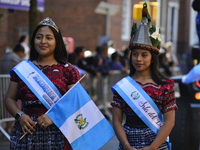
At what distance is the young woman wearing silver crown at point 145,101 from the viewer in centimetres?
402

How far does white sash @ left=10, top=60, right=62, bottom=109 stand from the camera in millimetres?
4305

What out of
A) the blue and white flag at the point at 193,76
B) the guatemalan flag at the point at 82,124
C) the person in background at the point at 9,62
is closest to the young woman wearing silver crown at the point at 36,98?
the guatemalan flag at the point at 82,124

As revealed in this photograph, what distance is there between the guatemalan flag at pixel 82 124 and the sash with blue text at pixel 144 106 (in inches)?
13.9

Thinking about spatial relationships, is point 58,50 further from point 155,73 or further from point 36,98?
point 155,73

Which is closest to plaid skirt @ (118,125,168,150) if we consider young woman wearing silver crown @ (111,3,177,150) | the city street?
young woman wearing silver crown @ (111,3,177,150)

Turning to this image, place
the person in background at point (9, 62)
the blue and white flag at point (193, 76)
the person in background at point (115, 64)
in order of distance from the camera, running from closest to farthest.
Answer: the blue and white flag at point (193, 76) < the person in background at point (9, 62) < the person in background at point (115, 64)

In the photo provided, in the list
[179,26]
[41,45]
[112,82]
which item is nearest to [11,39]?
[112,82]

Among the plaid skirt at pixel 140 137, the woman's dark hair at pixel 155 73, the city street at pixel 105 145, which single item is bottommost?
the city street at pixel 105 145

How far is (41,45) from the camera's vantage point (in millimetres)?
4359

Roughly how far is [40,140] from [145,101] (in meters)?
0.94

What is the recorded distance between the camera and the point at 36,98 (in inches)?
A: 170

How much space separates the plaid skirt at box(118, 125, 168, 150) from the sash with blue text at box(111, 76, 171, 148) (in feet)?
0.15

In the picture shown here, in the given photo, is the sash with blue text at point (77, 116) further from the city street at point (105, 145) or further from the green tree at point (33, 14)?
the green tree at point (33, 14)

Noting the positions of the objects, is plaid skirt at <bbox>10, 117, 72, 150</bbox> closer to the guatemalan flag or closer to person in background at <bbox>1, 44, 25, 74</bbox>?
the guatemalan flag
